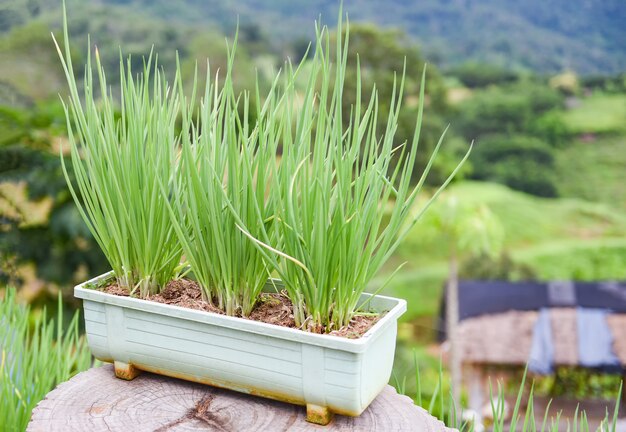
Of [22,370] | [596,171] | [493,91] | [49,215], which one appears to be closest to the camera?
[22,370]

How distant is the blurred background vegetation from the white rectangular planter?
4.11 meters

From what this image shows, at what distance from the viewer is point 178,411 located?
88 cm

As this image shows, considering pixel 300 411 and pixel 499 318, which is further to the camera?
pixel 499 318

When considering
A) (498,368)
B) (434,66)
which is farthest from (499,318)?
(434,66)

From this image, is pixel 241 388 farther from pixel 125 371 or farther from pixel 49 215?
pixel 49 215

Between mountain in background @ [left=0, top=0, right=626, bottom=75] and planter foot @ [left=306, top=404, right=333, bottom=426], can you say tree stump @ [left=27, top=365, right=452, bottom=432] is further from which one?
mountain in background @ [left=0, top=0, right=626, bottom=75]

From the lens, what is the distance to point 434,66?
20.3 ft

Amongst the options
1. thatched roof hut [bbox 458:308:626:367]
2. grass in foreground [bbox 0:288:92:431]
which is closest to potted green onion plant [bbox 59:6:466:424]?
grass in foreground [bbox 0:288:92:431]

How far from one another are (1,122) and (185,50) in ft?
10.6

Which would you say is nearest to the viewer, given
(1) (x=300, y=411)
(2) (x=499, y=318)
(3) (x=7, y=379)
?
(1) (x=300, y=411)

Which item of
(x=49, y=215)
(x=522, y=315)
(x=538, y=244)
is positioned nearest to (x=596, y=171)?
(x=538, y=244)

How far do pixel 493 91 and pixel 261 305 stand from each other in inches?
237

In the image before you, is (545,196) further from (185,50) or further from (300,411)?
(300,411)

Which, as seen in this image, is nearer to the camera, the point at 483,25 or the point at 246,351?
the point at 246,351
